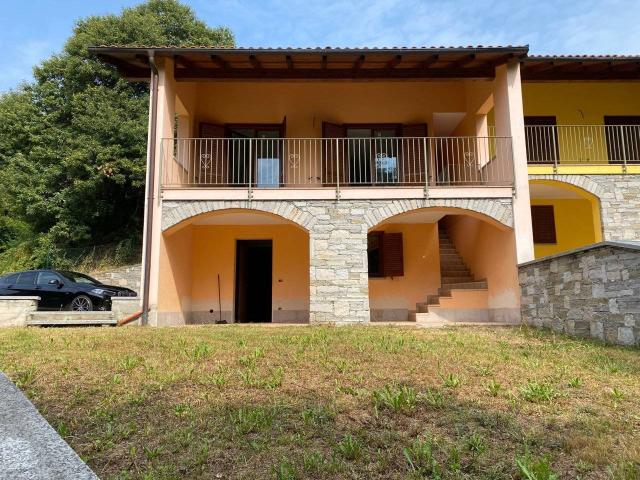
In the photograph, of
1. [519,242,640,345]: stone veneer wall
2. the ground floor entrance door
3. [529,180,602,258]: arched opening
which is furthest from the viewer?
[529,180,602,258]: arched opening

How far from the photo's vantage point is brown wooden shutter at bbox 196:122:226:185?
12.2 metres

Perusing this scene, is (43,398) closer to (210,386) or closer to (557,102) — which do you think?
(210,386)

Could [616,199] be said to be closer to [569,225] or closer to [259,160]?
[569,225]

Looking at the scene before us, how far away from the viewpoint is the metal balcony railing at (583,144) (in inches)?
521

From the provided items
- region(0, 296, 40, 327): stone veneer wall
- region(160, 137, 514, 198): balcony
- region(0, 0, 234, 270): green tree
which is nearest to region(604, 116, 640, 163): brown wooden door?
region(160, 137, 514, 198): balcony

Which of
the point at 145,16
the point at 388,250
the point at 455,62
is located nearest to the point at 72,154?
the point at 145,16

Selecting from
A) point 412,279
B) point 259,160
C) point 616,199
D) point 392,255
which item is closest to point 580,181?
point 616,199

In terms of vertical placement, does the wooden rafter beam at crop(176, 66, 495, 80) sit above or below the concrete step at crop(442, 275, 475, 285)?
above

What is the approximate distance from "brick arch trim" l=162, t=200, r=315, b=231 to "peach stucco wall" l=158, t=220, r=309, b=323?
2.04 m

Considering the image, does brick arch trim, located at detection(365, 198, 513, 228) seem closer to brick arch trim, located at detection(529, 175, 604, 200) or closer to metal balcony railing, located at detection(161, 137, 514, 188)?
metal balcony railing, located at detection(161, 137, 514, 188)

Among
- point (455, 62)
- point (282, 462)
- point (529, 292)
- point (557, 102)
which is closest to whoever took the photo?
point (282, 462)

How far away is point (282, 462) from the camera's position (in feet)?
9.20

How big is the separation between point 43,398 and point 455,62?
10.3 meters

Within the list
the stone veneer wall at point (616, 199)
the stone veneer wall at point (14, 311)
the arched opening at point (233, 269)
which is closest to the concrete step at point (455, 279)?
the stone veneer wall at point (616, 199)
